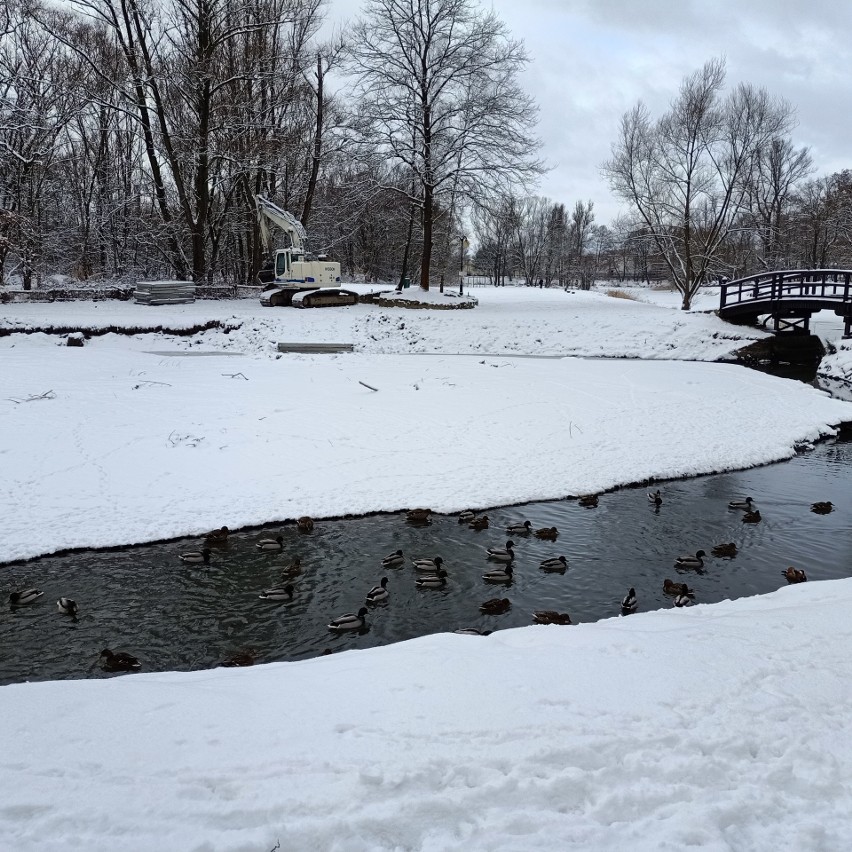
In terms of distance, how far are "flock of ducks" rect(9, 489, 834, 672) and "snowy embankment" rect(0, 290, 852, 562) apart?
0.79 metres

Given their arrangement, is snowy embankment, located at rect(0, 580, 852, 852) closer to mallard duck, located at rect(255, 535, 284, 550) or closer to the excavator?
mallard duck, located at rect(255, 535, 284, 550)

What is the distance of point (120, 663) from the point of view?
21.3ft

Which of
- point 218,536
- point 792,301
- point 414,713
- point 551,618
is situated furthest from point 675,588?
point 792,301

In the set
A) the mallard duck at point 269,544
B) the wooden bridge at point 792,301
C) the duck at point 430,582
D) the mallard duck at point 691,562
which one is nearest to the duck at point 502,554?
the duck at point 430,582

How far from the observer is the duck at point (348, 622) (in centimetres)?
731

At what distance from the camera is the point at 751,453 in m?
14.5

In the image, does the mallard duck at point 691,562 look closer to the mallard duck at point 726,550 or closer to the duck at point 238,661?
the mallard duck at point 726,550

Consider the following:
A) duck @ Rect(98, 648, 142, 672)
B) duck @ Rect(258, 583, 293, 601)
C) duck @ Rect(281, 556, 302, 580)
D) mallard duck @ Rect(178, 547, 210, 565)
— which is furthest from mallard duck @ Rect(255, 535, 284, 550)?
duck @ Rect(98, 648, 142, 672)

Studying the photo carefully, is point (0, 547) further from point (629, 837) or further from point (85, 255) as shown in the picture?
point (85, 255)

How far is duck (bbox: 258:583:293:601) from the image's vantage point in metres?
8.07

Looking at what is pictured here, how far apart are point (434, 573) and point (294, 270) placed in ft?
84.2

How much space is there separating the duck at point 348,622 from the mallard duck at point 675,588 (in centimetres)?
395

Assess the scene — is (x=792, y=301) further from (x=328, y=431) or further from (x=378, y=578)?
(x=378, y=578)

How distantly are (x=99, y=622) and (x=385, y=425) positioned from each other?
8.55 metres
